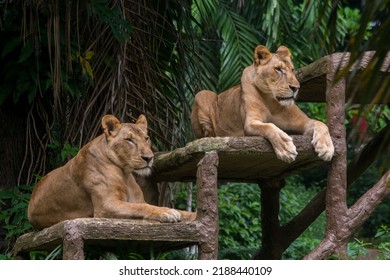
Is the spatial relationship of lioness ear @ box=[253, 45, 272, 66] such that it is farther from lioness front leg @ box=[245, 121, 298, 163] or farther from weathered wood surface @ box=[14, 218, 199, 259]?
weathered wood surface @ box=[14, 218, 199, 259]

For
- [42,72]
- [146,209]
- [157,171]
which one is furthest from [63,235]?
[42,72]

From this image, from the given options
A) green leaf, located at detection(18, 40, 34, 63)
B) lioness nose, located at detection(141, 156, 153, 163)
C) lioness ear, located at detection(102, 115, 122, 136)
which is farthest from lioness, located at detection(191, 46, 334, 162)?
green leaf, located at detection(18, 40, 34, 63)

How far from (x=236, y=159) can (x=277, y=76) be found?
68 centimetres

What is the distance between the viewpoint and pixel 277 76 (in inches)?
265

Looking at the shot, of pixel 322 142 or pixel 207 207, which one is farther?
pixel 322 142

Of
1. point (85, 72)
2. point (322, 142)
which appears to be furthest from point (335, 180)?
point (85, 72)

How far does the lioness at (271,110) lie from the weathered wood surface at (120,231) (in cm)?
83

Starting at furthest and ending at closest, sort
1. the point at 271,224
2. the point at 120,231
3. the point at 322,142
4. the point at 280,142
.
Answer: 1. the point at 271,224
2. the point at 322,142
3. the point at 280,142
4. the point at 120,231

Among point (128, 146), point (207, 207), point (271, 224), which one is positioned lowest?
point (207, 207)

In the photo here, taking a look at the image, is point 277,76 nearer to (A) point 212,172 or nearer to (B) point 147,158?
(A) point 212,172

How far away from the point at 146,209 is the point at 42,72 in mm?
2020

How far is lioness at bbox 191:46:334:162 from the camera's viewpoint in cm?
640
